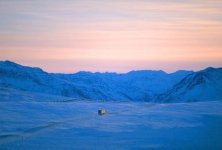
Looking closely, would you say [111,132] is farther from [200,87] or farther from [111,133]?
[200,87]

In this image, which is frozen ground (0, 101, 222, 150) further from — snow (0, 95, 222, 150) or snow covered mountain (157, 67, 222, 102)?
snow covered mountain (157, 67, 222, 102)

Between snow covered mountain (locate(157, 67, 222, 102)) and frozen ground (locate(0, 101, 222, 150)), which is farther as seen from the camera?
snow covered mountain (locate(157, 67, 222, 102))

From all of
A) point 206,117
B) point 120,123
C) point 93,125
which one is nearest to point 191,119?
point 206,117

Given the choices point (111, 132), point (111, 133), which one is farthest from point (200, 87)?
point (111, 133)

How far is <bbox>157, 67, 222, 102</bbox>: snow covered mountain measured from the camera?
163 m

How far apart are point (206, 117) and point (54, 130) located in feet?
37.2

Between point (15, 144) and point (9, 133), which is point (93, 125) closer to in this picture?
point (9, 133)

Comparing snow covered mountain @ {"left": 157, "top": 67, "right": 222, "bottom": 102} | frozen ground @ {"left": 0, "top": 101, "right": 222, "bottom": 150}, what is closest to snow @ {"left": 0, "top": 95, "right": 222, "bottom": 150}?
frozen ground @ {"left": 0, "top": 101, "right": 222, "bottom": 150}

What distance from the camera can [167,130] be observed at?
72.8 ft

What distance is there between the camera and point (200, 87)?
173 metres

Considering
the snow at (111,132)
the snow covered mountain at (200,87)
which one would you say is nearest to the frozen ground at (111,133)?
the snow at (111,132)

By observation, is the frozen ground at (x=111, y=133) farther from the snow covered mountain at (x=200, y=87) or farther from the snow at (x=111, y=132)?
the snow covered mountain at (x=200, y=87)

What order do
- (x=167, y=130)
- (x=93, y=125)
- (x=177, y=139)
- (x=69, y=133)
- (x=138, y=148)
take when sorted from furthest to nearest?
(x=93, y=125) → (x=167, y=130) → (x=69, y=133) → (x=177, y=139) → (x=138, y=148)

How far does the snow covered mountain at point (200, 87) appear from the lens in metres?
163
